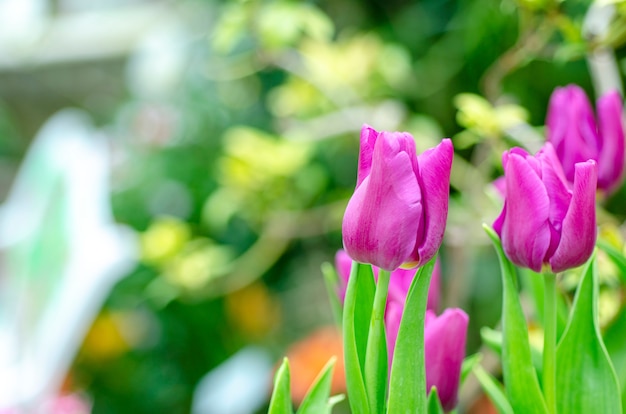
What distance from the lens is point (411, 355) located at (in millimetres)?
237

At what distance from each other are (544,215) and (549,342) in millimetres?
52

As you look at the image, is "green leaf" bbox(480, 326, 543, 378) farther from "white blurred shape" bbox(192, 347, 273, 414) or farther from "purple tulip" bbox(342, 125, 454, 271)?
"white blurred shape" bbox(192, 347, 273, 414)

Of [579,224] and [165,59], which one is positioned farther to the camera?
[165,59]

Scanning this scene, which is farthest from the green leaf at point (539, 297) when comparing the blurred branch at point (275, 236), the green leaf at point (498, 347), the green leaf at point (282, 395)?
the blurred branch at point (275, 236)

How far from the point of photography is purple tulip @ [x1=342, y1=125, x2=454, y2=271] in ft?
0.73

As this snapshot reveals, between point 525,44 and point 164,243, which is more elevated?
point 525,44

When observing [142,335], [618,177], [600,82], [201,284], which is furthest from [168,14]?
[618,177]

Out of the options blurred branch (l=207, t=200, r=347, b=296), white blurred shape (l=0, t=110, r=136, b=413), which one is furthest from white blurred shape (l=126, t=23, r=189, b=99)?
blurred branch (l=207, t=200, r=347, b=296)

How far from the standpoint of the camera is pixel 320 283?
3.52 feet

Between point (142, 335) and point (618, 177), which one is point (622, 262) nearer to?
point (618, 177)

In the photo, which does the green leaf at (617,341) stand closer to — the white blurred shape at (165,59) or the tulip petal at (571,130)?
the tulip petal at (571,130)

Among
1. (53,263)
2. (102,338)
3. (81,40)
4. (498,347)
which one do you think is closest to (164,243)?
(53,263)

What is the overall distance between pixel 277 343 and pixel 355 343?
82 centimetres

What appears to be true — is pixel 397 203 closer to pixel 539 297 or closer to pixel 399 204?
pixel 399 204
